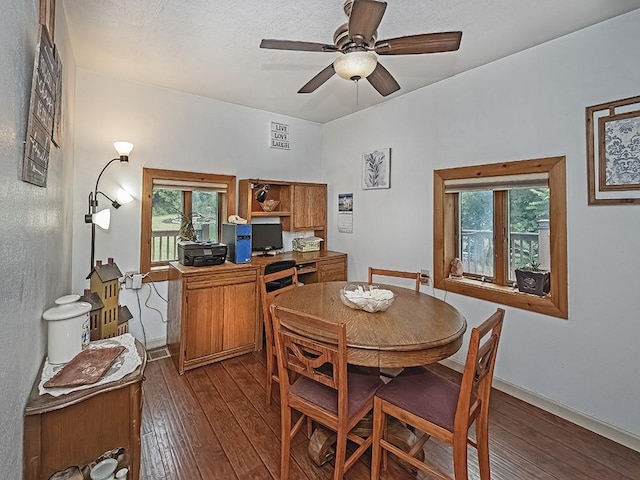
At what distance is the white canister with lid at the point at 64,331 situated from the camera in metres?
1.45

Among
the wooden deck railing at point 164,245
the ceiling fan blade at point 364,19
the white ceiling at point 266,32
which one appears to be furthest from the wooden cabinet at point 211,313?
the ceiling fan blade at point 364,19

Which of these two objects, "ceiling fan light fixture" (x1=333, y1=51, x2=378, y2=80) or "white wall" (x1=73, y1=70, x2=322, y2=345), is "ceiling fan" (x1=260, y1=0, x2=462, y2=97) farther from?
"white wall" (x1=73, y1=70, x2=322, y2=345)

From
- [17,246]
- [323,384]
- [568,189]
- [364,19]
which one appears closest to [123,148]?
[17,246]

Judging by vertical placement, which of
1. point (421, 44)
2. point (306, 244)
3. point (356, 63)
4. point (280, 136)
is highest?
point (280, 136)

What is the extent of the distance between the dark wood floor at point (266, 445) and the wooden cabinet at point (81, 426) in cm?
55

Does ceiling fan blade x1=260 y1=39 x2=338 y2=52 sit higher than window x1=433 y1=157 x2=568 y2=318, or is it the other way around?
ceiling fan blade x1=260 y1=39 x2=338 y2=52

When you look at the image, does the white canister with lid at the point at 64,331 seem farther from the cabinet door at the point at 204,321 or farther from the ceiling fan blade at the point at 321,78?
the ceiling fan blade at the point at 321,78

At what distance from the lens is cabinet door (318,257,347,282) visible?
13.0 ft

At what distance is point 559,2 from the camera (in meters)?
1.96

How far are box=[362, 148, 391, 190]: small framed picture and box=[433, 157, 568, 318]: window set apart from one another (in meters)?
0.66

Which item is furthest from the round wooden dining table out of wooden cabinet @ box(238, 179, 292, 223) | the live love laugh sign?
the live love laugh sign

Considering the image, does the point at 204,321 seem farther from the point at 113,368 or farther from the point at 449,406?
the point at 449,406

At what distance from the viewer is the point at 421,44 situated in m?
1.72

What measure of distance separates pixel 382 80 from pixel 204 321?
2510mm
